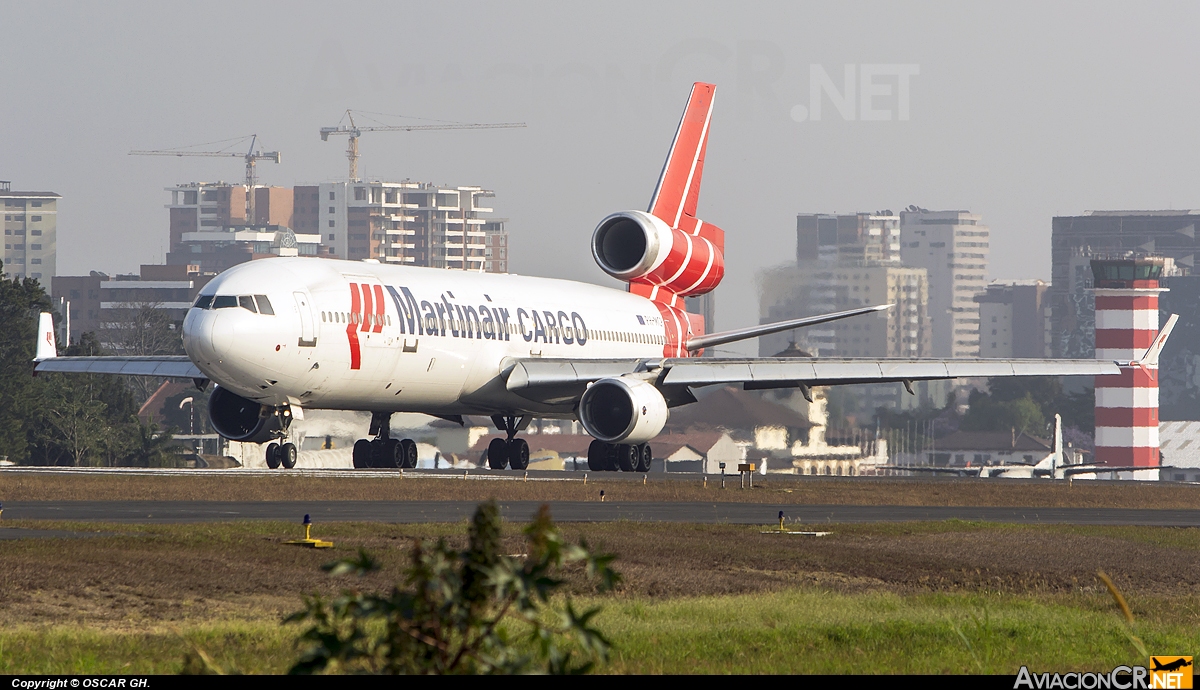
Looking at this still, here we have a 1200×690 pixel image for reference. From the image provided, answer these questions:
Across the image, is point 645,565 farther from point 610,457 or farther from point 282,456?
point 610,457

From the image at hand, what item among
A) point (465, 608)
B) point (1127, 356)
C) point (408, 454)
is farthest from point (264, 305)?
point (1127, 356)

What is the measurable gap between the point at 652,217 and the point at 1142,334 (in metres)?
53.7

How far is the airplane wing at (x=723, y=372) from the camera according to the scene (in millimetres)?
39250

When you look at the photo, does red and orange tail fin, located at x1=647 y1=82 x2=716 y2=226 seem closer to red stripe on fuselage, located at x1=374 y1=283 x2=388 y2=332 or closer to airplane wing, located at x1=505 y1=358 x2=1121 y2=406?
airplane wing, located at x1=505 y1=358 x2=1121 y2=406

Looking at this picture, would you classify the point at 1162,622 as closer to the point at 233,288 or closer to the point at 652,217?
the point at 233,288

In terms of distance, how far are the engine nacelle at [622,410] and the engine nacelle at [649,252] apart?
27.6 feet

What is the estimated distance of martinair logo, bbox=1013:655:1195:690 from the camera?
7578mm

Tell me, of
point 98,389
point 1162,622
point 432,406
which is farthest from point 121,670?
point 98,389

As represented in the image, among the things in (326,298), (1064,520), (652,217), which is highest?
(652,217)

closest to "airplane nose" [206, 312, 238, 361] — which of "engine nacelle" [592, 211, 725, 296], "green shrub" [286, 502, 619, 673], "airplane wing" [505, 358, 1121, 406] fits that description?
"airplane wing" [505, 358, 1121, 406]

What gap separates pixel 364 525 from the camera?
21.8 metres

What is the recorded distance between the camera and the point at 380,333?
3466 centimetres

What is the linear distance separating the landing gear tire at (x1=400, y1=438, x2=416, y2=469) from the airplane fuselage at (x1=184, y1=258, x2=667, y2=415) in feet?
7.23

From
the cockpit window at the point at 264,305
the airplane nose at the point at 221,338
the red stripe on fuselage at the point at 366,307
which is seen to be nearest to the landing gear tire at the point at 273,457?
the red stripe on fuselage at the point at 366,307
